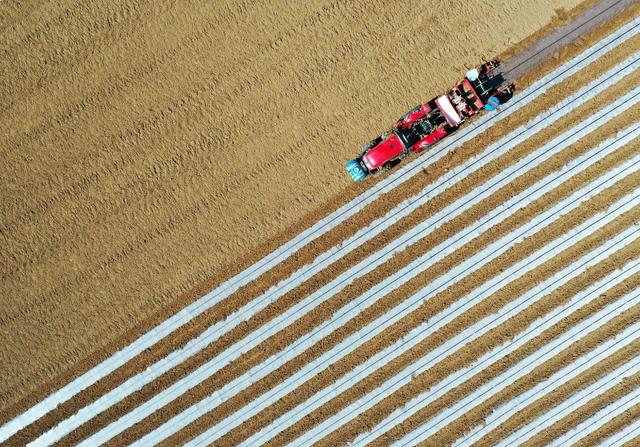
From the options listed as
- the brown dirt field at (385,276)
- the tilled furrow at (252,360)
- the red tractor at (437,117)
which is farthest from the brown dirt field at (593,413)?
the red tractor at (437,117)

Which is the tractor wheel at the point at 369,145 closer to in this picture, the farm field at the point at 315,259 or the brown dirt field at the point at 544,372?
the farm field at the point at 315,259

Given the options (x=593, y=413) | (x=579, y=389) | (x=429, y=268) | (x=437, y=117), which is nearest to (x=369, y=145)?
(x=437, y=117)

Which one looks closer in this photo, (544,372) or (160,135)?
(544,372)

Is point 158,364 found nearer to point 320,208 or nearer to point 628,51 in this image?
point 320,208

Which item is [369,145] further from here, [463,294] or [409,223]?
[463,294]

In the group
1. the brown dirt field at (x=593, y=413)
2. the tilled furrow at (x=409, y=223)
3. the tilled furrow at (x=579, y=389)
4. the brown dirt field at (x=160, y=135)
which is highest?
the brown dirt field at (x=160, y=135)

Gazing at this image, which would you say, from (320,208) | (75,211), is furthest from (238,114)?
(75,211)
